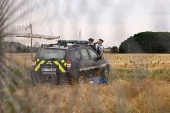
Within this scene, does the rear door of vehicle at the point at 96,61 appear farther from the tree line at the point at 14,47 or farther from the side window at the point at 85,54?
the tree line at the point at 14,47

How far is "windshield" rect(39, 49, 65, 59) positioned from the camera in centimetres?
677

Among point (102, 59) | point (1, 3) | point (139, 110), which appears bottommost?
point (139, 110)

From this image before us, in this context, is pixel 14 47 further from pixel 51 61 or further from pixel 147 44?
pixel 51 61

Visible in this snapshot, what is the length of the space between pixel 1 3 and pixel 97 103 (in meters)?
3.01

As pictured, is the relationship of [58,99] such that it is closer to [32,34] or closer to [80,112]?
[80,112]

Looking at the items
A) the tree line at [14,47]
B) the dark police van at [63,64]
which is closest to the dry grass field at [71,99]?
the tree line at [14,47]

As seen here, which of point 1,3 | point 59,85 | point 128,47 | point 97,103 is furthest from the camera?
point 59,85

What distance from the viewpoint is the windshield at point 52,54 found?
677 cm

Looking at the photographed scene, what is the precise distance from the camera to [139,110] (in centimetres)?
402

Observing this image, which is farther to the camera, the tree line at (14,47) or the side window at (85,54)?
the side window at (85,54)

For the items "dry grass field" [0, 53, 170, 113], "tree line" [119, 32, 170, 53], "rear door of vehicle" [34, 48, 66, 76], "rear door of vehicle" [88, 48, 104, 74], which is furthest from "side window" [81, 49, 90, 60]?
"tree line" [119, 32, 170, 53]

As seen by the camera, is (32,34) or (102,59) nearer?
(32,34)

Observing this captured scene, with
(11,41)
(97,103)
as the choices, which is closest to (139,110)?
(97,103)

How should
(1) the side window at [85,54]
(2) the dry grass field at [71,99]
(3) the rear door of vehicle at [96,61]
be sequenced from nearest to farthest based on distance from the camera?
(2) the dry grass field at [71,99] < (1) the side window at [85,54] < (3) the rear door of vehicle at [96,61]
